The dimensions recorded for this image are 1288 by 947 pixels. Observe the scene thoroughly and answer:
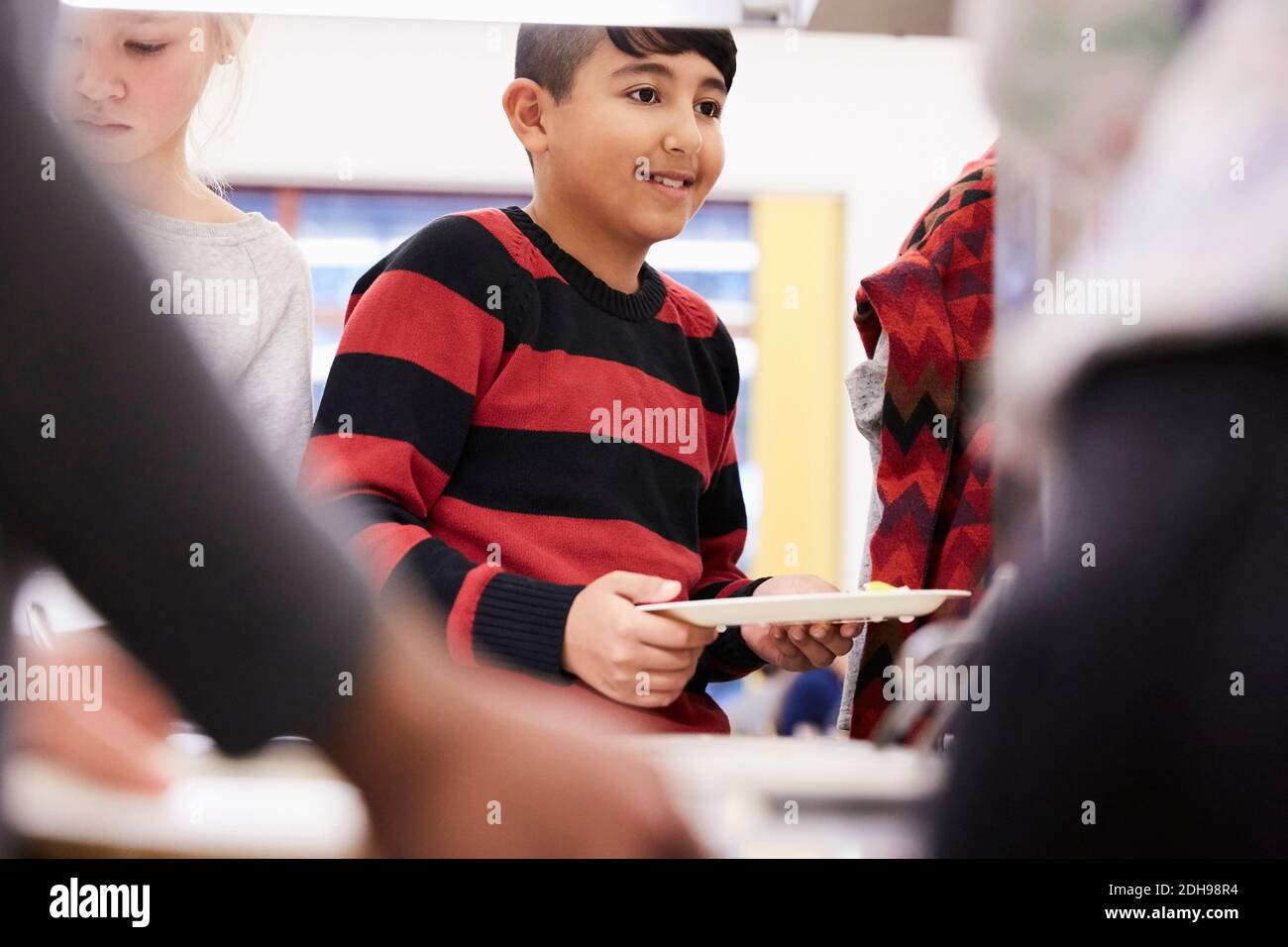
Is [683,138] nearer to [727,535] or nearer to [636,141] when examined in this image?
[636,141]

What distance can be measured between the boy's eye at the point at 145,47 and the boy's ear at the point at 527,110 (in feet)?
0.89

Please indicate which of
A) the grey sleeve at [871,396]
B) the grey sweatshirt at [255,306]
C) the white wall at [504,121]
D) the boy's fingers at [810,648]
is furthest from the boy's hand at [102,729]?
the grey sleeve at [871,396]

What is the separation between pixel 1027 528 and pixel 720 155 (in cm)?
40

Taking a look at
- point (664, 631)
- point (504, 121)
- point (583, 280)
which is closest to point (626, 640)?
point (664, 631)

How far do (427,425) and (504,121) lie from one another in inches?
11.1

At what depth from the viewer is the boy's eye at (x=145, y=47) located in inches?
34.4

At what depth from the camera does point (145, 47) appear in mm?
884

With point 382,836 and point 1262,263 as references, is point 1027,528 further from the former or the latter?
point 382,836

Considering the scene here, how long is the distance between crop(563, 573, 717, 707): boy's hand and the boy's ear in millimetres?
388

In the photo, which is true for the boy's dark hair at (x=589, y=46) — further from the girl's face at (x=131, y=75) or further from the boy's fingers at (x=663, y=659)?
the boy's fingers at (x=663, y=659)

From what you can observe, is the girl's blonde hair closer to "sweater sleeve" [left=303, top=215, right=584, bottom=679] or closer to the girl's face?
the girl's face

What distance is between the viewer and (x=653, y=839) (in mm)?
637

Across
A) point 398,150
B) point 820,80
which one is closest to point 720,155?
point 820,80

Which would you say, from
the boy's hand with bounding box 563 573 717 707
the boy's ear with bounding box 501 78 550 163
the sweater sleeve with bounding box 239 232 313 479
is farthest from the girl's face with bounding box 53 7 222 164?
the boy's hand with bounding box 563 573 717 707
